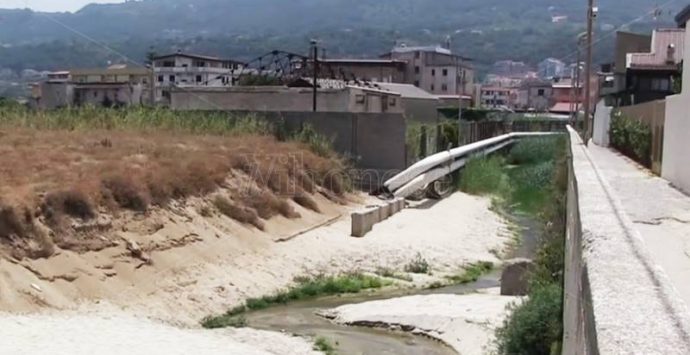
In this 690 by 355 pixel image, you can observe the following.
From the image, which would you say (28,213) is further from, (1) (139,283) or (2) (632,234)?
(2) (632,234)

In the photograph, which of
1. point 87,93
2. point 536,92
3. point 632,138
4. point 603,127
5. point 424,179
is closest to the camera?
point 632,138

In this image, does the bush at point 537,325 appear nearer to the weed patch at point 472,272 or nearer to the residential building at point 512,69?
the weed patch at point 472,272

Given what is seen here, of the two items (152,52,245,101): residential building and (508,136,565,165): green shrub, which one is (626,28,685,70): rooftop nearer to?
(508,136,565,165): green shrub

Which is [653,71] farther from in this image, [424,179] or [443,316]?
[443,316]

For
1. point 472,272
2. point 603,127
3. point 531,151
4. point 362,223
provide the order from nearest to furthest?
point 472,272 → point 362,223 → point 603,127 → point 531,151

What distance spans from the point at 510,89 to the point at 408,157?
4614 inches

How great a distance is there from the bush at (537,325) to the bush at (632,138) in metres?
12.2

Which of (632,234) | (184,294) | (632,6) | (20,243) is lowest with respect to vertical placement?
(184,294)

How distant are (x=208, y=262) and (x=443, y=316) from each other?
706cm

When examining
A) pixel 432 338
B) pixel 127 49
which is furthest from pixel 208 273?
pixel 127 49

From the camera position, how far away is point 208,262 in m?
22.0

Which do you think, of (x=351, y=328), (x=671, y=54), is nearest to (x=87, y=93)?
(x=671, y=54)

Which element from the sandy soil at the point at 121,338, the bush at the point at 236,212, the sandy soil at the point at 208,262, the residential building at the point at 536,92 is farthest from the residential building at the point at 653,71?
the residential building at the point at 536,92

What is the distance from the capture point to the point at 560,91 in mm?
131750
